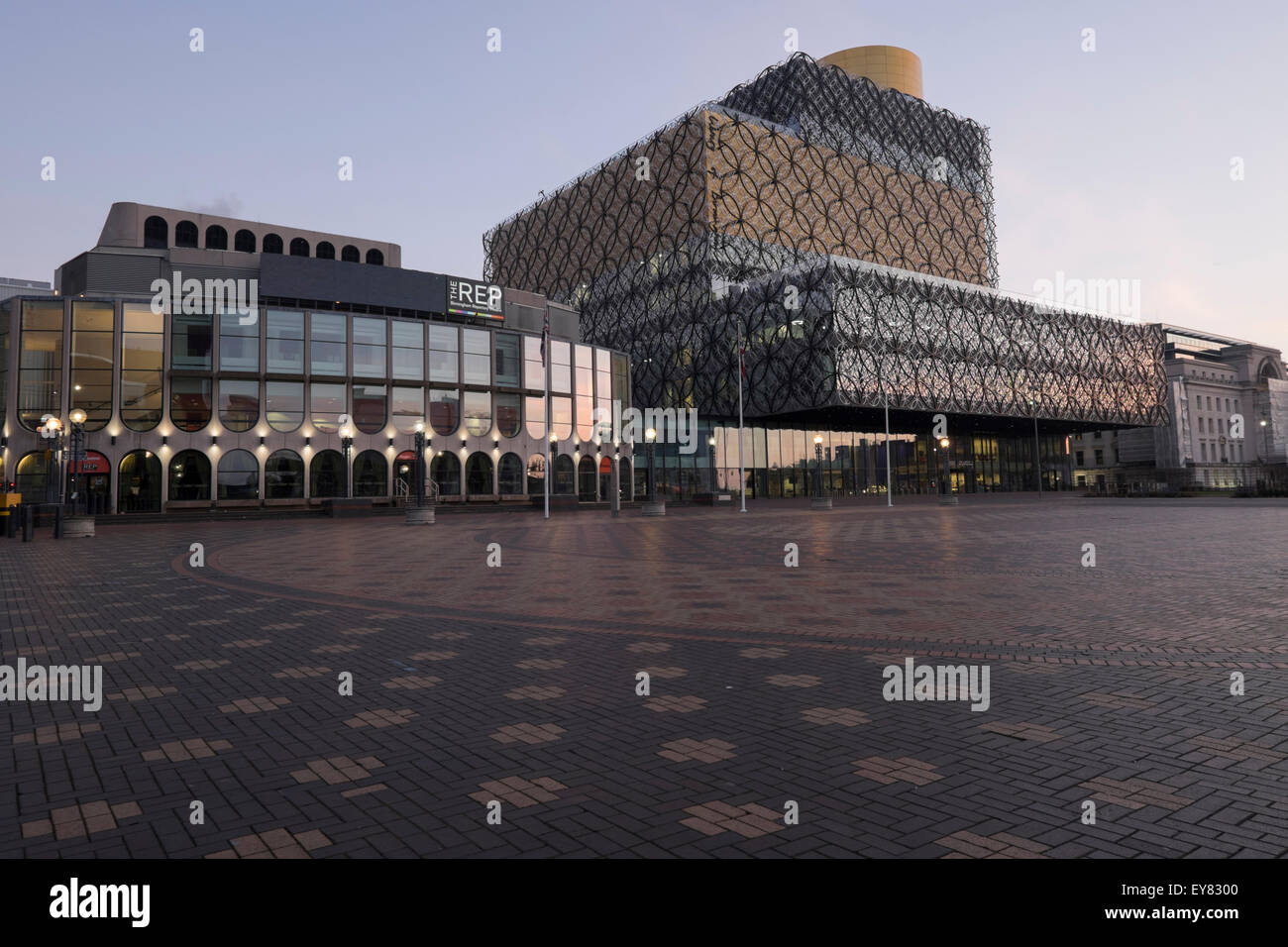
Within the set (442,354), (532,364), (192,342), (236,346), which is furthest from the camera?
(532,364)

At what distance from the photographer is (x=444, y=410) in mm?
56938

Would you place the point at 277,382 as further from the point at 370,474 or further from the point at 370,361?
the point at 370,474

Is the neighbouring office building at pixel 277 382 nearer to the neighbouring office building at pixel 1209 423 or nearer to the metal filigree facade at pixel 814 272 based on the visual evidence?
the metal filigree facade at pixel 814 272

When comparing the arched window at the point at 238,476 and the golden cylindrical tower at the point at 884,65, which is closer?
the arched window at the point at 238,476

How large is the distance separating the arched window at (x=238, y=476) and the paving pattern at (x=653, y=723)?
1523 inches

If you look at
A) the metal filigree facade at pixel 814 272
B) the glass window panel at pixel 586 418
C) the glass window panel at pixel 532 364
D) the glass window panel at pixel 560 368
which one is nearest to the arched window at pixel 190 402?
the glass window panel at pixel 532 364

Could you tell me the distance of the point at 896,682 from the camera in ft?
22.4

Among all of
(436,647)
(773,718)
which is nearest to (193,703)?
(436,647)

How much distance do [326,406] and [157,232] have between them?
2939 cm

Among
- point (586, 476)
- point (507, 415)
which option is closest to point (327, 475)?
point (507, 415)

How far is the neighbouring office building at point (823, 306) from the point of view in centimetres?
7075

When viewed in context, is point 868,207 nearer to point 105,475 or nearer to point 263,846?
point 105,475
